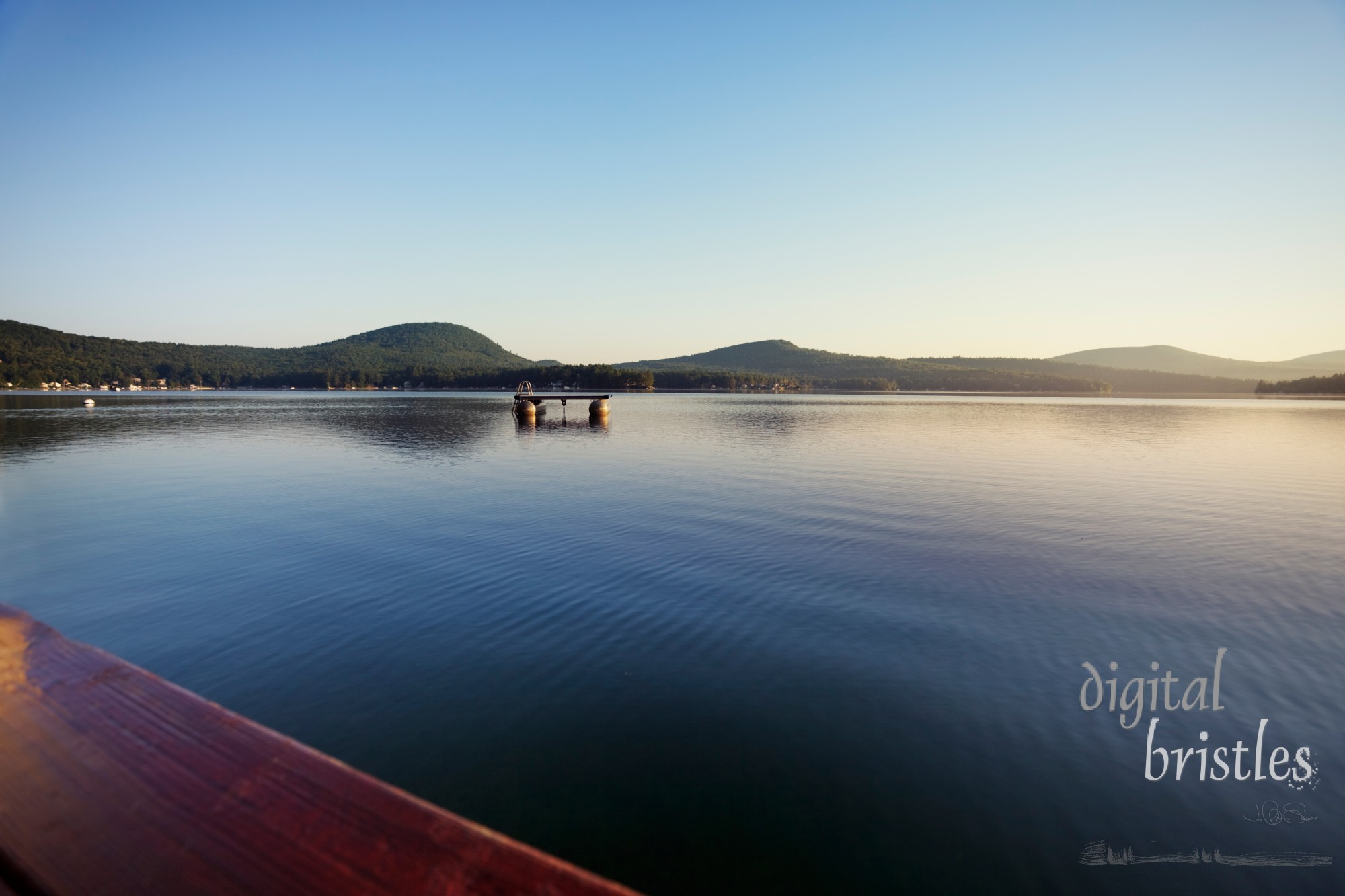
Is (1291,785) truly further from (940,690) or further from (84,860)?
(84,860)

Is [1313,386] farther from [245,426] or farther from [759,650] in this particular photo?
[245,426]

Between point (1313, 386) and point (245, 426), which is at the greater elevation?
point (1313, 386)

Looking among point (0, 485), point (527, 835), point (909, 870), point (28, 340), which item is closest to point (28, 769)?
point (527, 835)

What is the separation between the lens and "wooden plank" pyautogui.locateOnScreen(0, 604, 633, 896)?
106cm

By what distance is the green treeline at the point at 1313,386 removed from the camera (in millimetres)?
160875

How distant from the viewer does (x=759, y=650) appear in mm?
9523

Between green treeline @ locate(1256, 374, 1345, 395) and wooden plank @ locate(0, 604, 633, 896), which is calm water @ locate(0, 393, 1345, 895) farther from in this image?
green treeline @ locate(1256, 374, 1345, 395)

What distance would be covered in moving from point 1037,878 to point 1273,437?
203 ft

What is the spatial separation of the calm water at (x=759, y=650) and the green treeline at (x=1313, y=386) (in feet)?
673
